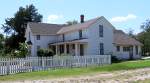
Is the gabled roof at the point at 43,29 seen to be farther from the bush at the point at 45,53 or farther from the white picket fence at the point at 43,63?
the white picket fence at the point at 43,63

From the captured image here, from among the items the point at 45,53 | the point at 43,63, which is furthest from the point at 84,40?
the point at 43,63

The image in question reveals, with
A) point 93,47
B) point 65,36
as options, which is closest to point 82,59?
point 93,47

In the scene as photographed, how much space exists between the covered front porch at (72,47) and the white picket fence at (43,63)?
13802 mm

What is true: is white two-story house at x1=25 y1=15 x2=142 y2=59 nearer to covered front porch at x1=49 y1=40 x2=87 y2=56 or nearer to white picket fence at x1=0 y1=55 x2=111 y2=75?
covered front porch at x1=49 y1=40 x2=87 y2=56

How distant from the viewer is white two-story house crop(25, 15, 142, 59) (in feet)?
161

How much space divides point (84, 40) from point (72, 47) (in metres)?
4.18

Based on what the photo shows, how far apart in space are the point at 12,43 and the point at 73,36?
84.9 ft

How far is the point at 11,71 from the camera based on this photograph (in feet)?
84.5

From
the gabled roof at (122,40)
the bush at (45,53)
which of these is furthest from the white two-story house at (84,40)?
the bush at (45,53)

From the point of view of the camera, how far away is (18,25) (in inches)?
2928

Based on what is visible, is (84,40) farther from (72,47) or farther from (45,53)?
(45,53)

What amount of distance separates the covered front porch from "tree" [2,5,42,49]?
64.3ft

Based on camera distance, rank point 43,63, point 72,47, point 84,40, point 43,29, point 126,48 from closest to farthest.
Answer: point 43,63
point 84,40
point 72,47
point 126,48
point 43,29

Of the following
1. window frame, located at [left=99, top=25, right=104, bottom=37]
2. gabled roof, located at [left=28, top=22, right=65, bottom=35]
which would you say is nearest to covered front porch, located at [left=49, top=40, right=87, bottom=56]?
gabled roof, located at [left=28, top=22, right=65, bottom=35]
